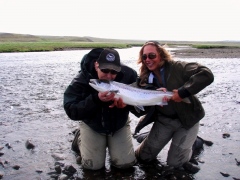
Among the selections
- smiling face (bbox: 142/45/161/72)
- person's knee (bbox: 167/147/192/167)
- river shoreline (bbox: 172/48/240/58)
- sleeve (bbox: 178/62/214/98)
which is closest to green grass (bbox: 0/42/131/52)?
river shoreline (bbox: 172/48/240/58)

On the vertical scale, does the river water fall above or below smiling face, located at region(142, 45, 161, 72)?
below

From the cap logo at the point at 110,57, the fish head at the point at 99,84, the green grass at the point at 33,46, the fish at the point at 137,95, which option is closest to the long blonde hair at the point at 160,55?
the fish at the point at 137,95

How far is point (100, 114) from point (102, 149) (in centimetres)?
68

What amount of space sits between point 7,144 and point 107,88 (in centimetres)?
313

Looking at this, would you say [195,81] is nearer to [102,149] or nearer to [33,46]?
[102,149]

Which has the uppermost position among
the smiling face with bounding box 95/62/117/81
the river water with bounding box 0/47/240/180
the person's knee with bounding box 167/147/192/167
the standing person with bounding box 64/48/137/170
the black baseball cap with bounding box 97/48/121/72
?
the black baseball cap with bounding box 97/48/121/72

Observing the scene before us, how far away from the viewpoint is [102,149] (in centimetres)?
544

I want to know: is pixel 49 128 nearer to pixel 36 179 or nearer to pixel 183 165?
pixel 36 179

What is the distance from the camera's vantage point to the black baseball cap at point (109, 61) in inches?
196

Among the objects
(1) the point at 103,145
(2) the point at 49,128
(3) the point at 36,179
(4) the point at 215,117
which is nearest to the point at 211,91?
(4) the point at 215,117

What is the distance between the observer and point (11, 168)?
17.6ft

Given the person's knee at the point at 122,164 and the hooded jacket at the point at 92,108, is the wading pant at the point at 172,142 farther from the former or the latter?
the hooded jacket at the point at 92,108

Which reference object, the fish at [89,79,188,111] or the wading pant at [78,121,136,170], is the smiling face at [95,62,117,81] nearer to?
the fish at [89,79,188,111]

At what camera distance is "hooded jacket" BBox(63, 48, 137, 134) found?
505 centimetres
